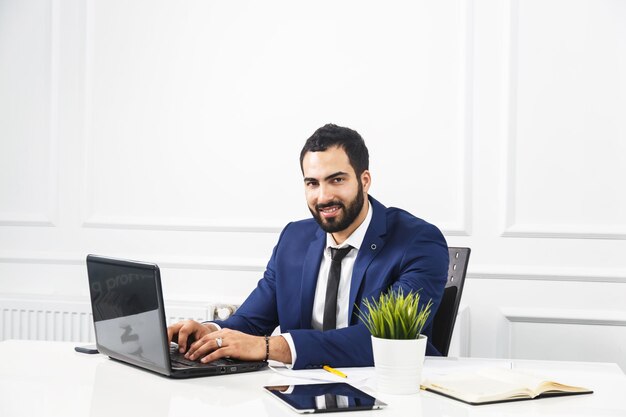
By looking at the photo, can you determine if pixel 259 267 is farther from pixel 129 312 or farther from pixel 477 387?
pixel 477 387

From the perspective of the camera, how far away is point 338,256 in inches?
97.0

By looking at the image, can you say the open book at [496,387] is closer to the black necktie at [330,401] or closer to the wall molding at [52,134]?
the black necktie at [330,401]

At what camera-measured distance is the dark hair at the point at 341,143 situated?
8.21 ft

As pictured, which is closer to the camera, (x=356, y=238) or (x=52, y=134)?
(x=356, y=238)

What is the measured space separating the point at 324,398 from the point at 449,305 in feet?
3.37

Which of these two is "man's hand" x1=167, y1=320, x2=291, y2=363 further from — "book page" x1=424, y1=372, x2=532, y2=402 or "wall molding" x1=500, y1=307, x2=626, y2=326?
"wall molding" x1=500, y1=307, x2=626, y2=326

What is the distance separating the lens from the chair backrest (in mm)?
2502

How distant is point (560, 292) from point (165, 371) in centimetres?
211

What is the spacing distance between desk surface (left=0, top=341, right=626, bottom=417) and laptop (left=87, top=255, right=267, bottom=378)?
0.09 ft

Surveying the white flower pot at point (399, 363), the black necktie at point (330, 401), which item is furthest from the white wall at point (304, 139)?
the black necktie at point (330, 401)

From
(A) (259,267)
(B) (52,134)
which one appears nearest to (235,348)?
(A) (259,267)

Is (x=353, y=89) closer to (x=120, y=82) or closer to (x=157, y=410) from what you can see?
(x=120, y=82)

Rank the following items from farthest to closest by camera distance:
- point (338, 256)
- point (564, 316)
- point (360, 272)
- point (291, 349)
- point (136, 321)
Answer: point (564, 316) → point (338, 256) → point (360, 272) → point (291, 349) → point (136, 321)

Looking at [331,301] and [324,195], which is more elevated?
[324,195]
